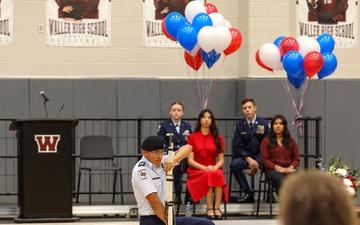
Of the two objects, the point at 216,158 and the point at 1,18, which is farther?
the point at 1,18

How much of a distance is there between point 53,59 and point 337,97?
4854mm

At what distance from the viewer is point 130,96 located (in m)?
14.8

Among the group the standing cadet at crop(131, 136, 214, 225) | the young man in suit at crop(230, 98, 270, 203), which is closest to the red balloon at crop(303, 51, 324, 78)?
the young man in suit at crop(230, 98, 270, 203)

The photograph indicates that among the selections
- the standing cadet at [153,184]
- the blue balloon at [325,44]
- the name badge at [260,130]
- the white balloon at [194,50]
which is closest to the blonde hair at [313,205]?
the standing cadet at [153,184]

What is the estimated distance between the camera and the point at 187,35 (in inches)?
469

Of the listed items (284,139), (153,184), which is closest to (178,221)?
(153,184)

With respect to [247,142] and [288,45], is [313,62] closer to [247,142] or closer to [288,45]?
[288,45]

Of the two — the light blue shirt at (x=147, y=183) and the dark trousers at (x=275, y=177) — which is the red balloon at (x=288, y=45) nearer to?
the dark trousers at (x=275, y=177)

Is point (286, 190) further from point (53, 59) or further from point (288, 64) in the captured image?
point (53, 59)

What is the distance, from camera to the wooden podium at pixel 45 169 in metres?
11.2

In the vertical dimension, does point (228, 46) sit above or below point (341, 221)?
above

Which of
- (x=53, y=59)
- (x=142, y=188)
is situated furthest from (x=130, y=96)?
(x=142, y=188)

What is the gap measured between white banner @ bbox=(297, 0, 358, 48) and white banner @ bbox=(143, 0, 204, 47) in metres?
2.14

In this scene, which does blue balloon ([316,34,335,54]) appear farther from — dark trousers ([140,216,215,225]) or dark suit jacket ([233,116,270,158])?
dark trousers ([140,216,215,225])
